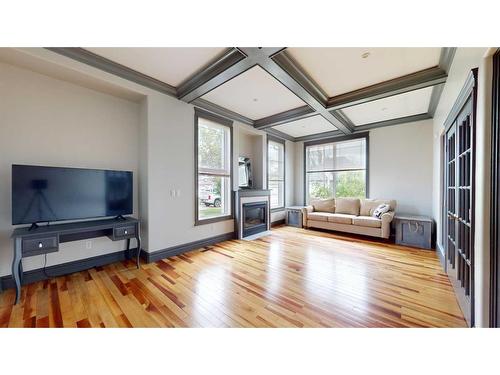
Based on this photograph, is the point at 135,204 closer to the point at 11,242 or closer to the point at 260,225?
the point at 11,242

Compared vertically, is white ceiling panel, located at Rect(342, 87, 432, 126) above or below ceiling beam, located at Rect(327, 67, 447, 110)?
above

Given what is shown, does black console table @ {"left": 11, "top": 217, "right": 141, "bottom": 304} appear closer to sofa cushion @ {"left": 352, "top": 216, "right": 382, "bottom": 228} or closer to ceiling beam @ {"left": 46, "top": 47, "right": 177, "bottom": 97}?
ceiling beam @ {"left": 46, "top": 47, "right": 177, "bottom": 97}

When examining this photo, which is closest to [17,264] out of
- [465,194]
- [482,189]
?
[482,189]

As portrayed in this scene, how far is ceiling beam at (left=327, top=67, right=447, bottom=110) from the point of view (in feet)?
8.12

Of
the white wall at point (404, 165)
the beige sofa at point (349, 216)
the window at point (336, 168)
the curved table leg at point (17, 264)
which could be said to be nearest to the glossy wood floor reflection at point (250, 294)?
the curved table leg at point (17, 264)

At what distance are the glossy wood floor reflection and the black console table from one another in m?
0.42

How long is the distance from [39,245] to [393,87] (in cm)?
484

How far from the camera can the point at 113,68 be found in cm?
242

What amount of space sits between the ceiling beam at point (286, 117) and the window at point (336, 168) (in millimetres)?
1990

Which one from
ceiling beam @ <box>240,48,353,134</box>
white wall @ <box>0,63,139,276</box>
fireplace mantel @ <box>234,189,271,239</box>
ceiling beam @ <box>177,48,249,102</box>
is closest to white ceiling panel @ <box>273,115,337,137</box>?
ceiling beam @ <box>240,48,353,134</box>

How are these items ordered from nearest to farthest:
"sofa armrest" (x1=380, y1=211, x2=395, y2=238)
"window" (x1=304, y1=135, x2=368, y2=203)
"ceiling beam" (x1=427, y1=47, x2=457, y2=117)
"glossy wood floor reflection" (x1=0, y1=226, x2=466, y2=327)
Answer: "glossy wood floor reflection" (x1=0, y1=226, x2=466, y2=327), "ceiling beam" (x1=427, y1=47, x2=457, y2=117), "sofa armrest" (x1=380, y1=211, x2=395, y2=238), "window" (x1=304, y1=135, x2=368, y2=203)

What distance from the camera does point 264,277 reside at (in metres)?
2.48
